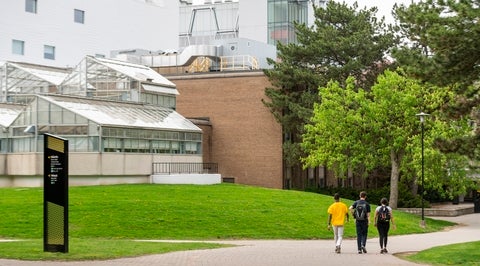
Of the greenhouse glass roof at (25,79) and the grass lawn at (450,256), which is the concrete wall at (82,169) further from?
the grass lawn at (450,256)

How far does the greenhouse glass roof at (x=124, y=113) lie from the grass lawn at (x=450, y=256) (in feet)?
88.4

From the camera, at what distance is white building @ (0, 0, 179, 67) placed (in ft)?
249

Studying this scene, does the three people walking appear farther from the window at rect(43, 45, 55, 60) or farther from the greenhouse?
the window at rect(43, 45, 55, 60)

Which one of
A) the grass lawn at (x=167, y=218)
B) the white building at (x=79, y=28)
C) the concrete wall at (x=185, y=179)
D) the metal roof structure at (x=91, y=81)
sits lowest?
the grass lawn at (x=167, y=218)

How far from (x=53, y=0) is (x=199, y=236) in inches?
1980

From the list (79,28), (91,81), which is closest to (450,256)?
(91,81)

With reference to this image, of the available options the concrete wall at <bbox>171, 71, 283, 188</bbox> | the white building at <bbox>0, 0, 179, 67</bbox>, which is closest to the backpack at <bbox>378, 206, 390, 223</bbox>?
the concrete wall at <bbox>171, 71, 283, 188</bbox>

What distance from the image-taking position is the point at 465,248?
28.4 meters

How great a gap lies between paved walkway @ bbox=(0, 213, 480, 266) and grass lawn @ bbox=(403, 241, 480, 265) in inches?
32.1

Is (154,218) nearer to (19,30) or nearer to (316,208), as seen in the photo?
(316,208)

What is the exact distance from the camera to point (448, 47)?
22828 mm

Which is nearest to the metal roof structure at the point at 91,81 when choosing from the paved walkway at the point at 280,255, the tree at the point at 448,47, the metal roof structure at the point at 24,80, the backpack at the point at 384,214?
the metal roof structure at the point at 24,80

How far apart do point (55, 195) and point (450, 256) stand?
11.7m

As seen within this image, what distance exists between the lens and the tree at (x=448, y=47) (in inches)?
884
